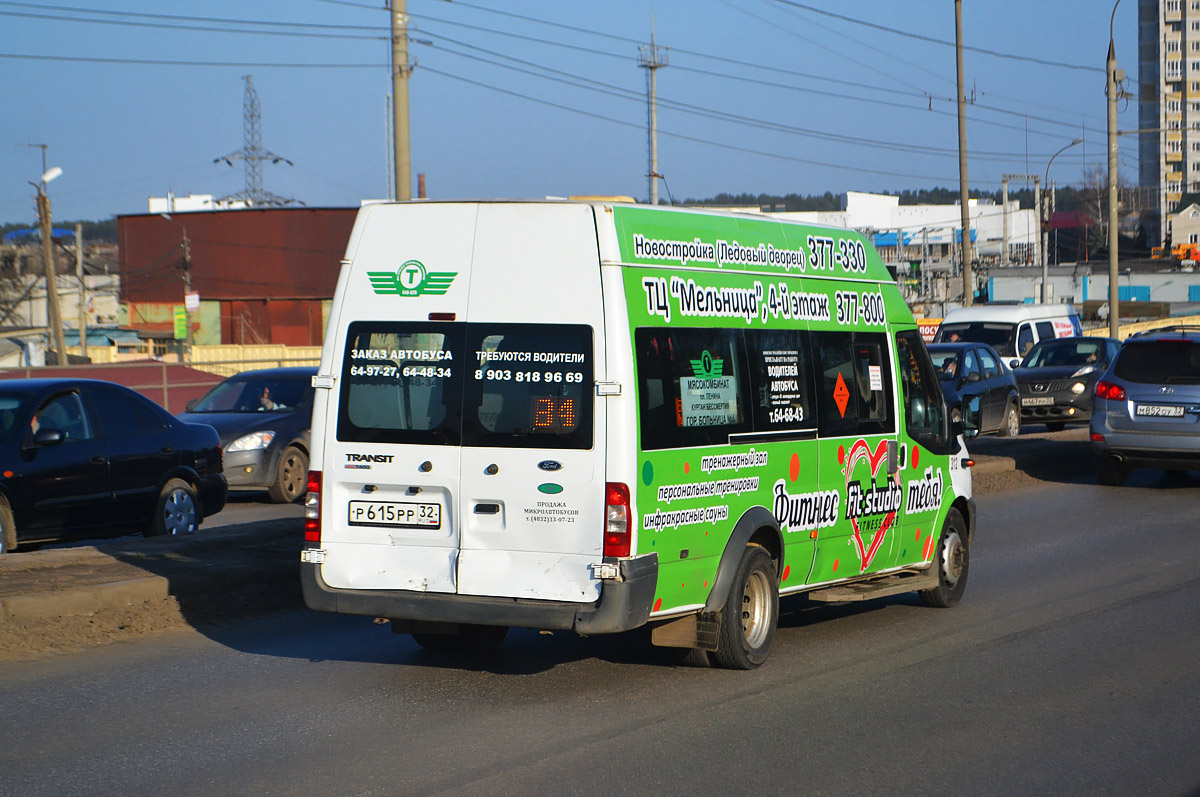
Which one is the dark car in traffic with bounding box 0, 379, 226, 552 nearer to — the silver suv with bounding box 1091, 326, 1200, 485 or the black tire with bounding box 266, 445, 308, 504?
the black tire with bounding box 266, 445, 308, 504

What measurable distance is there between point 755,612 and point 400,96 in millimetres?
10505

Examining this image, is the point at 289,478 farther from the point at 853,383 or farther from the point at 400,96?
the point at 853,383

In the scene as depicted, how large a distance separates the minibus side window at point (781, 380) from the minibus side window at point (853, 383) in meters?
0.17

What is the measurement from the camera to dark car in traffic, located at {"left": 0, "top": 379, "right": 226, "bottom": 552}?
35.5 ft

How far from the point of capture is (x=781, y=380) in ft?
25.8

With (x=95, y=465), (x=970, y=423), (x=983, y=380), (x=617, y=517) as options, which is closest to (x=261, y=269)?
(x=983, y=380)

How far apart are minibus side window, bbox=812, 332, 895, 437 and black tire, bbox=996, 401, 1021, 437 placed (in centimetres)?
1571

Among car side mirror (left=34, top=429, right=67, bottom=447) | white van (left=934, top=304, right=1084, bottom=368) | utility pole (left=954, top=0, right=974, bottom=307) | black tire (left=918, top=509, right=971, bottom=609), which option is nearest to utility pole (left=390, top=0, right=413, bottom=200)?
car side mirror (left=34, top=429, right=67, bottom=447)

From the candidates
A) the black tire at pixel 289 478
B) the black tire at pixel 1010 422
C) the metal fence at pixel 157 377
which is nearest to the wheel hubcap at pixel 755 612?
the black tire at pixel 289 478

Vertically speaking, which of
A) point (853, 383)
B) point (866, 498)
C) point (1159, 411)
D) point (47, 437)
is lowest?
point (866, 498)

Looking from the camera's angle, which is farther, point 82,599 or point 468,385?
point 82,599

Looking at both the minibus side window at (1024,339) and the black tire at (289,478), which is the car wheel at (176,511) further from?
the minibus side window at (1024,339)

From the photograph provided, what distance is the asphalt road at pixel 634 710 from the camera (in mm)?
5543

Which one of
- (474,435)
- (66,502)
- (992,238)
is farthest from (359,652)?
(992,238)
